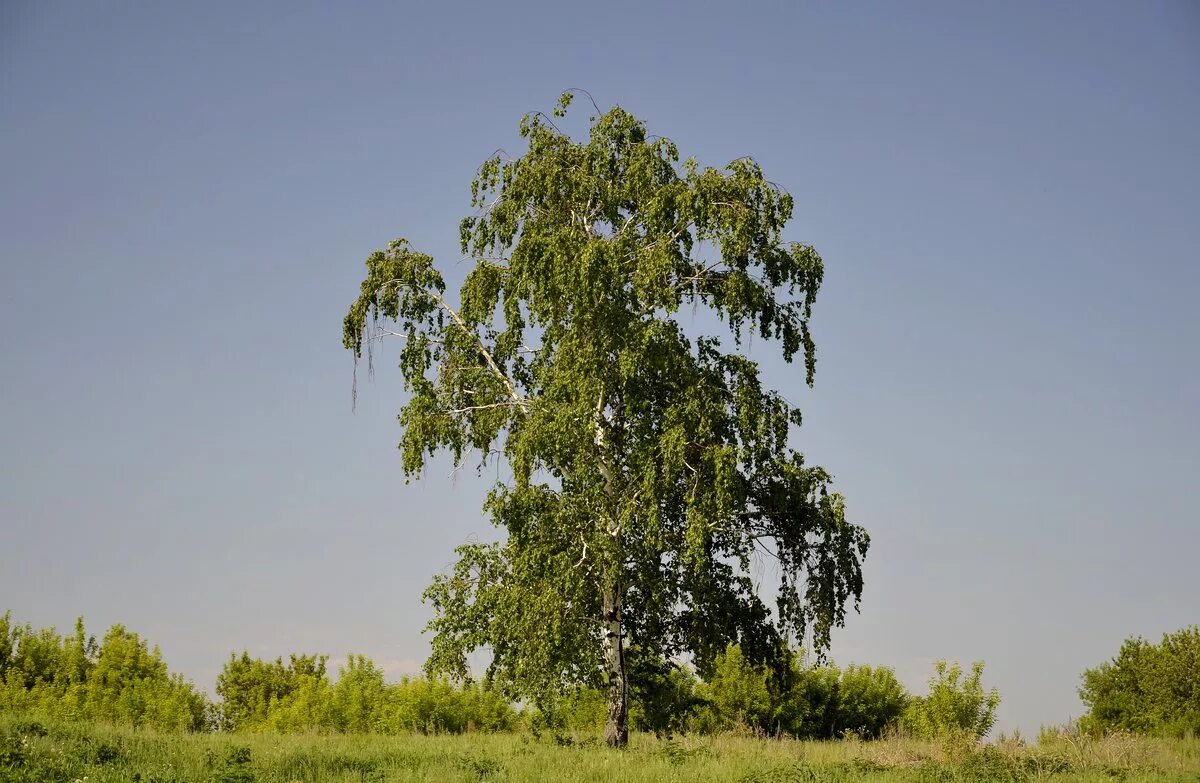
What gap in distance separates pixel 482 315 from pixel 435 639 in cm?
723

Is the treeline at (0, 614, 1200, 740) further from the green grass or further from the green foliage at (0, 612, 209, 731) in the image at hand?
the green grass

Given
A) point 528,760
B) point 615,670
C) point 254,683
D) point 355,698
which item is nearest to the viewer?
point 528,760

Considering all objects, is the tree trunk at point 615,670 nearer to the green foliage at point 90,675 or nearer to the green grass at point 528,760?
the green grass at point 528,760

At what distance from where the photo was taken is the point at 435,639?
87.0ft

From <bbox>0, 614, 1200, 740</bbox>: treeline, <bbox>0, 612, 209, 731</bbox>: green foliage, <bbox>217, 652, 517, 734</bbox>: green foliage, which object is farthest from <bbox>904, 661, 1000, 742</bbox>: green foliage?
<bbox>0, 612, 209, 731</bbox>: green foliage

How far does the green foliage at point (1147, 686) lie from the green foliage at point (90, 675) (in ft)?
115

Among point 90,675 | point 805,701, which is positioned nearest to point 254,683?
point 90,675

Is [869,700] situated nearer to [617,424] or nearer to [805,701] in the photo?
[805,701]

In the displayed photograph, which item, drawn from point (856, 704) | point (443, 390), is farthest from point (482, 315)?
point (856, 704)

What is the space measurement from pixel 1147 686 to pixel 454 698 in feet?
96.5

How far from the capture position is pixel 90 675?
150 ft

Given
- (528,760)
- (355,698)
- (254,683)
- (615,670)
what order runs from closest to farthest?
1. (528,760)
2. (615,670)
3. (355,698)
4. (254,683)

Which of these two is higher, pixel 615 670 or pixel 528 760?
pixel 615 670

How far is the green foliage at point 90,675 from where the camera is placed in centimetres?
4247
